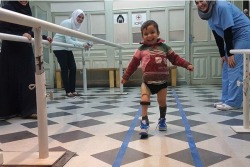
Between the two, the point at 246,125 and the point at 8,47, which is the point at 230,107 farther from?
the point at 8,47

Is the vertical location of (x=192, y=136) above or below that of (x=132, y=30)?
below

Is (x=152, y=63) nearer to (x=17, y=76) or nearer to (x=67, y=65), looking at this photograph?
(x=17, y=76)

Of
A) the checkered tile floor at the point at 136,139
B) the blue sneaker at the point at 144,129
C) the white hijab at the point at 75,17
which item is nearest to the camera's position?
the checkered tile floor at the point at 136,139

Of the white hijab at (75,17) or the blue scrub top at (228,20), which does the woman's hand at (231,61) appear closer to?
the blue scrub top at (228,20)

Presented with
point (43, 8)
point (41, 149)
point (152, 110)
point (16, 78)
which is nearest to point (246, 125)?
point (152, 110)

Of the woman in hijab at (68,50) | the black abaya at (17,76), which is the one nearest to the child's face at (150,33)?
the black abaya at (17,76)

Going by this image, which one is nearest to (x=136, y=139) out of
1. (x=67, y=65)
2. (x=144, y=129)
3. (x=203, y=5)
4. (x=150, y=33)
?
(x=144, y=129)

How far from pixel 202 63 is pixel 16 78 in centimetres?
432

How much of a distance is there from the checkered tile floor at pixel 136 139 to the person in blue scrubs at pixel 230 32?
172 mm

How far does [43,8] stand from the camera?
235 inches

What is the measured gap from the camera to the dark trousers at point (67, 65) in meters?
4.09

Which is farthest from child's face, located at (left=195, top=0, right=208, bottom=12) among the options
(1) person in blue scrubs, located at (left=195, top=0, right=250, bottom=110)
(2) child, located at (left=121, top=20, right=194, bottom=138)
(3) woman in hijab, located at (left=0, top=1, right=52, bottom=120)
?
(3) woman in hijab, located at (left=0, top=1, right=52, bottom=120)

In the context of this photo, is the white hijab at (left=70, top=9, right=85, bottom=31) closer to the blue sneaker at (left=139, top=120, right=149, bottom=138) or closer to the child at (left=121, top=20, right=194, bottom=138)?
the child at (left=121, top=20, right=194, bottom=138)

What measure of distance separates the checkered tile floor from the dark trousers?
1307 millimetres
